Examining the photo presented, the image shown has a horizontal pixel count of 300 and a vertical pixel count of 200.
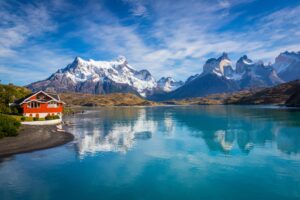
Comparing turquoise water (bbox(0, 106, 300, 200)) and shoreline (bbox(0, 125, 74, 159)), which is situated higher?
shoreline (bbox(0, 125, 74, 159))

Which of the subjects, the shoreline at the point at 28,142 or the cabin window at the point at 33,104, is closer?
the shoreline at the point at 28,142

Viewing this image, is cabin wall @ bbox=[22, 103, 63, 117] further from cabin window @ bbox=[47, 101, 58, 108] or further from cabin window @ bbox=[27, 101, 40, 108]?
cabin window @ bbox=[47, 101, 58, 108]

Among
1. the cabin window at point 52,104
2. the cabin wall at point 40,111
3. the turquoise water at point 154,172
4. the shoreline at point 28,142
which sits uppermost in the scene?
the cabin window at point 52,104

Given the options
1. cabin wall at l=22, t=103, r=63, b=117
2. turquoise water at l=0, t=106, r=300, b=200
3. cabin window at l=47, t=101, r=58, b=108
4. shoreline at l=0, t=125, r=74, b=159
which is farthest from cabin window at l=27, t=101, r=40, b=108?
turquoise water at l=0, t=106, r=300, b=200

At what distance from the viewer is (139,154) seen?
4372 cm

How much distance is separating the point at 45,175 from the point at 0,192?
19.7 ft

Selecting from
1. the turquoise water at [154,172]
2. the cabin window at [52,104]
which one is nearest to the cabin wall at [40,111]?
the cabin window at [52,104]

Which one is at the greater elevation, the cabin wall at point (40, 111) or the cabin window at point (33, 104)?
the cabin window at point (33, 104)

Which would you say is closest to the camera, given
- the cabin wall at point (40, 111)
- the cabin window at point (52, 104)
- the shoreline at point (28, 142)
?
the shoreline at point (28, 142)

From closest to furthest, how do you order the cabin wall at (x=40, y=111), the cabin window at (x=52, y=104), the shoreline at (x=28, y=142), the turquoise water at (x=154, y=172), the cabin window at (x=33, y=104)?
the turquoise water at (x=154, y=172), the shoreline at (x=28, y=142), the cabin wall at (x=40, y=111), the cabin window at (x=33, y=104), the cabin window at (x=52, y=104)

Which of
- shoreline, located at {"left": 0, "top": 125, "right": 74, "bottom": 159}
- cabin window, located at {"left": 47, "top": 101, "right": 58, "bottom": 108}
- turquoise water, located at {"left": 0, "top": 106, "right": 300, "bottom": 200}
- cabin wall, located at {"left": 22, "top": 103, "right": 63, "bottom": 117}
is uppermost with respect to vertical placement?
cabin window, located at {"left": 47, "top": 101, "right": 58, "bottom": 108}

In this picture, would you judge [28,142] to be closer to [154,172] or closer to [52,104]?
[154,172]

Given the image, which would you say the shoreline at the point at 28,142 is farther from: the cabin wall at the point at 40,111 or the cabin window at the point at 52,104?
the cabin window at the point at 52,104

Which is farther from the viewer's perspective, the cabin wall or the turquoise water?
the cabin wall
